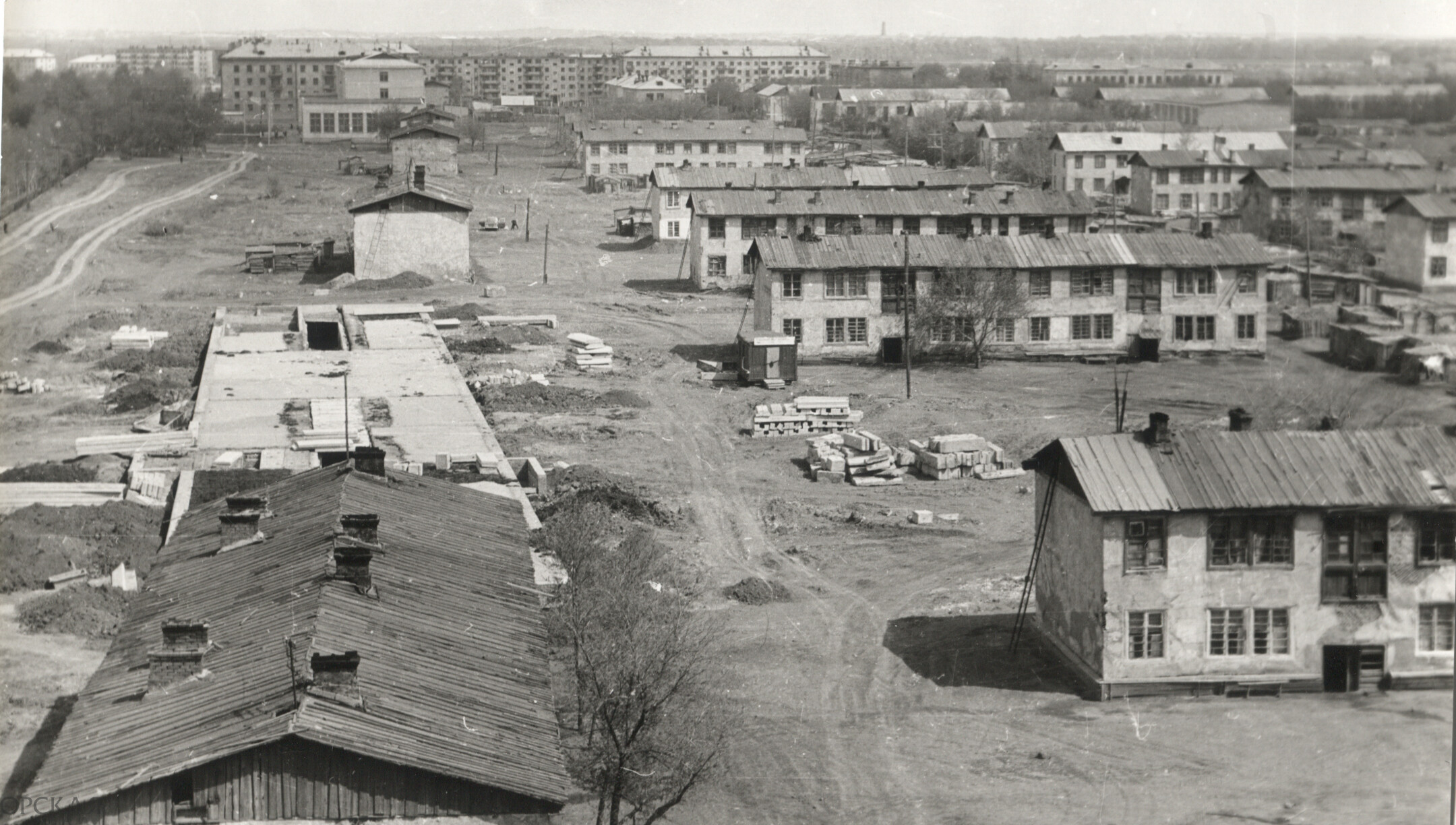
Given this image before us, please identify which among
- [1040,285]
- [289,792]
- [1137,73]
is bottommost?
[1040,285]

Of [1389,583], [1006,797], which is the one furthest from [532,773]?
[1389,583]

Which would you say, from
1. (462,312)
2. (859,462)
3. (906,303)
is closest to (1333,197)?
(859,462)

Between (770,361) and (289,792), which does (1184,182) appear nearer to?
(770,361)

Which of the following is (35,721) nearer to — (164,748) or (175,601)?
(175,601)

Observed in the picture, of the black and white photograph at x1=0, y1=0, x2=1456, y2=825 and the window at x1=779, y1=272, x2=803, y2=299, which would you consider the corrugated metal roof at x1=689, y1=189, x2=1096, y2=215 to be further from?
the window at x1=779, y1=272, x2=803, y2=299

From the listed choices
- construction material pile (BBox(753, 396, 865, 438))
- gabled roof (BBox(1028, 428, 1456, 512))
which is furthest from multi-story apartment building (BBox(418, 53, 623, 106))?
gabled roof (BBox(1028, 428, 1456, 512))

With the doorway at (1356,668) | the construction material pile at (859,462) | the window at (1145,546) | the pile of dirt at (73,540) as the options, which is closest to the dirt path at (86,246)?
the pile of dirt at (73,540)

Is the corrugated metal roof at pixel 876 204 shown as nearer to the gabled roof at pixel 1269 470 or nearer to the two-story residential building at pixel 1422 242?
the gabled roof at pixel 1269 470
